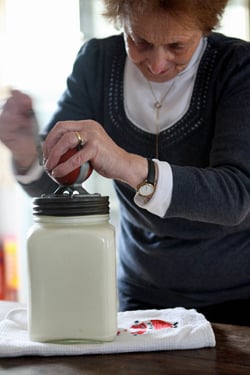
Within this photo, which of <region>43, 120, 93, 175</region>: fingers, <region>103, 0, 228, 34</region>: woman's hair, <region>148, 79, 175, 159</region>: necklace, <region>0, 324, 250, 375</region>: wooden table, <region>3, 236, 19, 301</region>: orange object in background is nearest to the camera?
<region>0, 324, 250, 375</region>: wooden table

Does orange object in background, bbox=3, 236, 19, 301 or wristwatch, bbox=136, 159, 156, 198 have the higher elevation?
wristwatch, bbox=136, 159, 156, 198

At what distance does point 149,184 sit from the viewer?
1.07 meters

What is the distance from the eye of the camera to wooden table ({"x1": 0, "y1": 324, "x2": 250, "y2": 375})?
0.86 meters

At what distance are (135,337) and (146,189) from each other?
0.76 feet

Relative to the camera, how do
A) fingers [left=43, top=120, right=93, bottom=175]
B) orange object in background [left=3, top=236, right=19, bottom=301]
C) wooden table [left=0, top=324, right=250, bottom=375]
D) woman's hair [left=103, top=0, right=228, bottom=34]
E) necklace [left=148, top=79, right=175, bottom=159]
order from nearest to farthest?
wooden table [left=0, top=324, right=250, bottom=375]
fingers [left=43, top=120, right=93, bottom=175]
woman's hair [left=103, top=0, right=228, bottom=34]
necklace [left=148, top=79, right=175, bottom=159]
orange object in background [left=3, top=236, right=19, bottom=301]

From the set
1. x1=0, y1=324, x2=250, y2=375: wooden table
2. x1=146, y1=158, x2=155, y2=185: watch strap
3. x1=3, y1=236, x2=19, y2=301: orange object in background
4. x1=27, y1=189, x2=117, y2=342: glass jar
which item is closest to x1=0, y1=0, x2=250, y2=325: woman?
x1=146, y1=158, x2=155, y2=185: watch strap

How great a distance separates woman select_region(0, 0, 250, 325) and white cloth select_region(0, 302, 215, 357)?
0.17m

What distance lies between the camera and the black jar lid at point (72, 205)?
935mm

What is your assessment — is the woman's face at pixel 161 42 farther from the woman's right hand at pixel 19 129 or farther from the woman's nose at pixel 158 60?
the woman's right hand at pixel 19 129

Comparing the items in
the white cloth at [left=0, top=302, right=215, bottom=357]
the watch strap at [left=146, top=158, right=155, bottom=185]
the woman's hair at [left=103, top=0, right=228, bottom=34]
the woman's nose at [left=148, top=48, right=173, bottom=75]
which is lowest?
the white cloth at [left=0, top=302, right=215, bottom=357]

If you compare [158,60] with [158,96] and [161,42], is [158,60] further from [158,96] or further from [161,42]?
[158,96]

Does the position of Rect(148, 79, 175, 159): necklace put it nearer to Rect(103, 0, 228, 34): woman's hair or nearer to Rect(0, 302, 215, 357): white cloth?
Rect(103, 0, 228, 34): woman's hair

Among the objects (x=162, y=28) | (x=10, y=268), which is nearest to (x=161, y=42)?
(x=162, y=28)

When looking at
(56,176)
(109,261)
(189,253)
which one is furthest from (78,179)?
(189,253)
